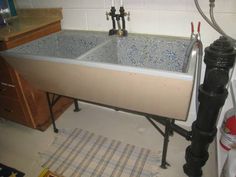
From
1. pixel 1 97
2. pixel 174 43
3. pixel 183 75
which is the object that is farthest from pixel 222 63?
pixel 1 97

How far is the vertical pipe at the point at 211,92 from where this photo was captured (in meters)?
1.00

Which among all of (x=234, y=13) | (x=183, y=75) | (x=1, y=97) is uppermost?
(x=234, y=13)

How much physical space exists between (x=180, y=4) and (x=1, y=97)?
178 cm

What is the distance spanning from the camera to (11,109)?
191 centimetres

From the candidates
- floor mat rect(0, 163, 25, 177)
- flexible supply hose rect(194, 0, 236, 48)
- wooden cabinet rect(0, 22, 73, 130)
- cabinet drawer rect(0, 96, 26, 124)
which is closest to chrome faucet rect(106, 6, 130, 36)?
flexible supply hose rect(194, 0, 236, 48)

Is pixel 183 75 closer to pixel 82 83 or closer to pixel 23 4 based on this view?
pixel 82 83

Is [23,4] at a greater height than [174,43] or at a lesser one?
greater

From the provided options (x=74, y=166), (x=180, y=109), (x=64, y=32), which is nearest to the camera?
(x=180, y=109)

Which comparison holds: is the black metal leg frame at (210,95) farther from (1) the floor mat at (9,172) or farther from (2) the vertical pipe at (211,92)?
(1) the floor mat at (9,172)

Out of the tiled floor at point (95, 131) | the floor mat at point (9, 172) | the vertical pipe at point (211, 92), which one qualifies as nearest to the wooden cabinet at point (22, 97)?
the tiled floor at point (95, 131)

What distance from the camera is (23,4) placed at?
209 cm

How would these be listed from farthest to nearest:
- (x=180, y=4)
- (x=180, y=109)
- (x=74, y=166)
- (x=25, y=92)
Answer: (x=25, y=92) → (x=74, y=166) → (x=180, y=4) → (x=180, y=109)

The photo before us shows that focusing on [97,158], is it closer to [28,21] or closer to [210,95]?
[210,95]

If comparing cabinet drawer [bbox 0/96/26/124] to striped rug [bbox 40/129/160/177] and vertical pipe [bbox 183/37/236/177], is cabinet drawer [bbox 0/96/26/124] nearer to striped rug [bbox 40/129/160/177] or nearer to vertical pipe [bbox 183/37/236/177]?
striped rug [bbox 40/129/160/177]
